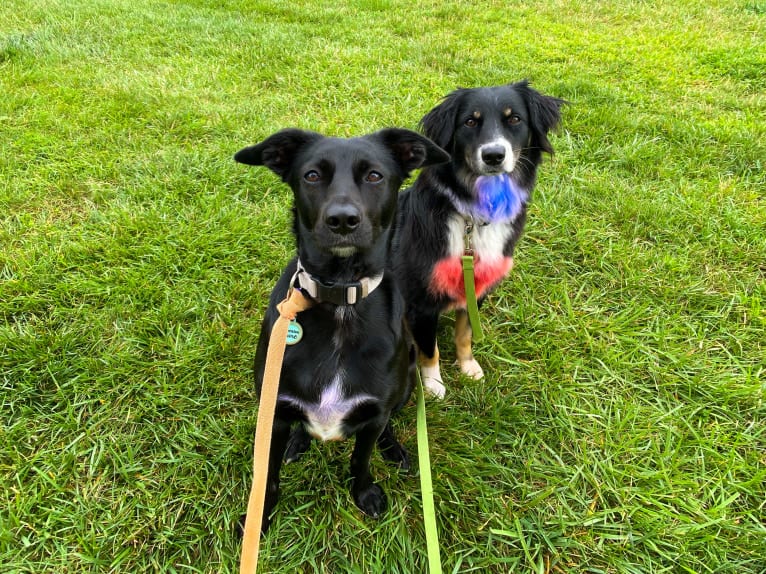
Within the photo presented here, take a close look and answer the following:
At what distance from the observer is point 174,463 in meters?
2.17

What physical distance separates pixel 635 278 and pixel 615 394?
0.98 m

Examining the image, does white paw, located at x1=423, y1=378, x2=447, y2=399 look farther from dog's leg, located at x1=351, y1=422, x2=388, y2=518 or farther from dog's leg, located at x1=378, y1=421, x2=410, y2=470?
dog's leg, located at x1=351, y1=422, x2=388, y2=518

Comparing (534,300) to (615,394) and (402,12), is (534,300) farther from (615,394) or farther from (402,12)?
(402,12)

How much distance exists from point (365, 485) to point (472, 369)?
0.98 metres

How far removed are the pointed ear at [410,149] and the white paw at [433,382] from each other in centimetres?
118

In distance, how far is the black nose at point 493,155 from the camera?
7.34ft

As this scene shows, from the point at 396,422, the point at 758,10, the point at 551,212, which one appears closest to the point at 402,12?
the point at 551,212

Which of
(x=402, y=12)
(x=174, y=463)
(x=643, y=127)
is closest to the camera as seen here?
(x=174, y=463)

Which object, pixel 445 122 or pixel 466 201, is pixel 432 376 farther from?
pixel 445 122

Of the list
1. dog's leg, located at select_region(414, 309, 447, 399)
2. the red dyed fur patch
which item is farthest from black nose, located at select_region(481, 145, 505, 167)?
dog's leg, located at select_region(414, 309, 447, 399)

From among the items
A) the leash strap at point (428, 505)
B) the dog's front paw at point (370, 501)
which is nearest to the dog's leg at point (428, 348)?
the leash strap at point (428, 505)

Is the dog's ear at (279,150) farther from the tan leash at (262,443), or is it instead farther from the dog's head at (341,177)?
the tan leash at (262,443)

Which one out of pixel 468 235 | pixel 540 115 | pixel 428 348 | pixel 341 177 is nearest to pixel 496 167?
pixel 468 235

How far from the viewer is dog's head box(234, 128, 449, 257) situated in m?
1.57
